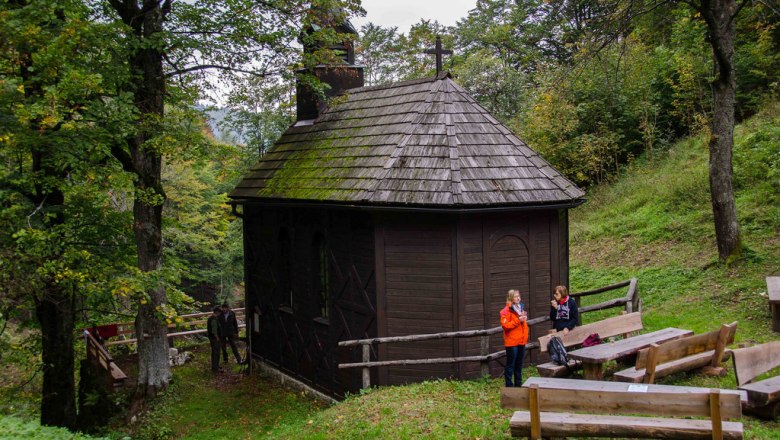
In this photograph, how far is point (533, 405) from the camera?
6.85m

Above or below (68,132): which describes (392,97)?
above

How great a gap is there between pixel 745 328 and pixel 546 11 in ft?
125

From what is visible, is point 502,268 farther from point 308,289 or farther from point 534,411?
point 534,411

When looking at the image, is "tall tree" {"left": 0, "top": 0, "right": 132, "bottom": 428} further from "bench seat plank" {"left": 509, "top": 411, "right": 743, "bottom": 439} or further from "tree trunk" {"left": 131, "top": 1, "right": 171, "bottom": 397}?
"bench seat plank" {"left": 509, "top": 411, "right": 743, "bottom": 439}

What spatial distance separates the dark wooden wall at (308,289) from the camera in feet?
40.8

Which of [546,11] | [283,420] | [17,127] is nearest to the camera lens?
[17,127]

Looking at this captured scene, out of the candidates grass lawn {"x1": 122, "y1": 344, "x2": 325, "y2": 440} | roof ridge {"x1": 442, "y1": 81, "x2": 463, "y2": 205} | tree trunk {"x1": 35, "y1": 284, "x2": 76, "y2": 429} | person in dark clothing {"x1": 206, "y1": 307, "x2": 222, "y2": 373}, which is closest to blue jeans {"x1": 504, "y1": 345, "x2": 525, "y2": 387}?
roof ridge {"x1": 442, "y1": 81, "x2": 463, "y2": 205}

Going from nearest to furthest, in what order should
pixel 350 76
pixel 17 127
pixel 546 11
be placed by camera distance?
pixel 17 127
pixel 350 76
pixel 546 11

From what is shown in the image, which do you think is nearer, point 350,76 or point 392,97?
point 392,97

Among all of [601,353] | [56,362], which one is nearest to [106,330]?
[56,362]

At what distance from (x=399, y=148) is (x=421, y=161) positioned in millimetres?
686

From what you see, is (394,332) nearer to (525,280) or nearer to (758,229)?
(525,280)

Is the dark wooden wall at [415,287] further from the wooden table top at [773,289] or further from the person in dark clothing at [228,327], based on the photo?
the person in dark clothing at [228,327]

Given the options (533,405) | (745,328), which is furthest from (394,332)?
(745,328)
